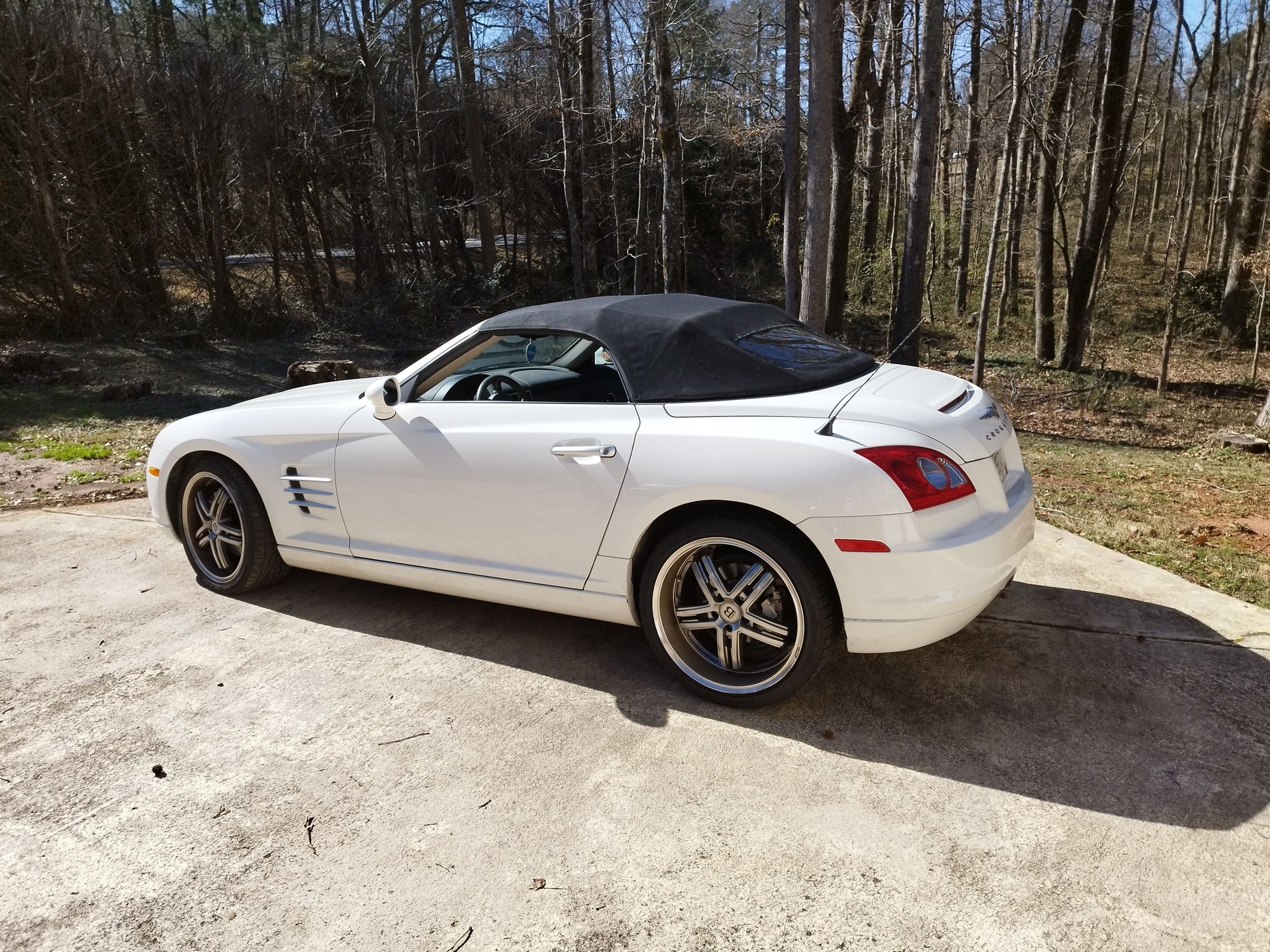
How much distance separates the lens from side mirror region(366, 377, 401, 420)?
390cm

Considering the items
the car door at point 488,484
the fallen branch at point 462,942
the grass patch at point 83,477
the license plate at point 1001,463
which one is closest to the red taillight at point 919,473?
the license plate at point 1001,463

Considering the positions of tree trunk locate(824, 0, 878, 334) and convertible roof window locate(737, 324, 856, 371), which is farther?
tree trunk locate(824, 0, 878, 334)

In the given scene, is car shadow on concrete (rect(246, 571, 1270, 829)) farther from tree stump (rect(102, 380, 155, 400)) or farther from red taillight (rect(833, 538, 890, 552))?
tree stump (rect(102, 380, 155, 400))

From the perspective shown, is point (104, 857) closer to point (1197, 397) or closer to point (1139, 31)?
point (1197, 397)

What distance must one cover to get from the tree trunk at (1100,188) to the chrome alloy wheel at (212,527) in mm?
16018

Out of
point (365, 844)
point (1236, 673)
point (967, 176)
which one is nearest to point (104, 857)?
point (365, 844)

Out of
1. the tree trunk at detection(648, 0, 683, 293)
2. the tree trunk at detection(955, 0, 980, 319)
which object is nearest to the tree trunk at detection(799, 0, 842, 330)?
the tree trunk at detection(648, 0, 683, 293)

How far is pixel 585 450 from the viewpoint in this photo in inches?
134

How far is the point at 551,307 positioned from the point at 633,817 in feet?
7.25

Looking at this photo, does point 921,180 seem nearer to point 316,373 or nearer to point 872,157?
point 872,157

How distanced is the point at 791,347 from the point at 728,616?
123 cm

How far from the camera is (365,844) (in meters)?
2.62

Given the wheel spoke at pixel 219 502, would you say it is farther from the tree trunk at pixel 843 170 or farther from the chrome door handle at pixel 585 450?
the tree trunk at pixel 843 170

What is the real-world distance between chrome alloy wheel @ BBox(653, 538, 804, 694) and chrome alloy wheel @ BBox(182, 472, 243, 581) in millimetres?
2444
